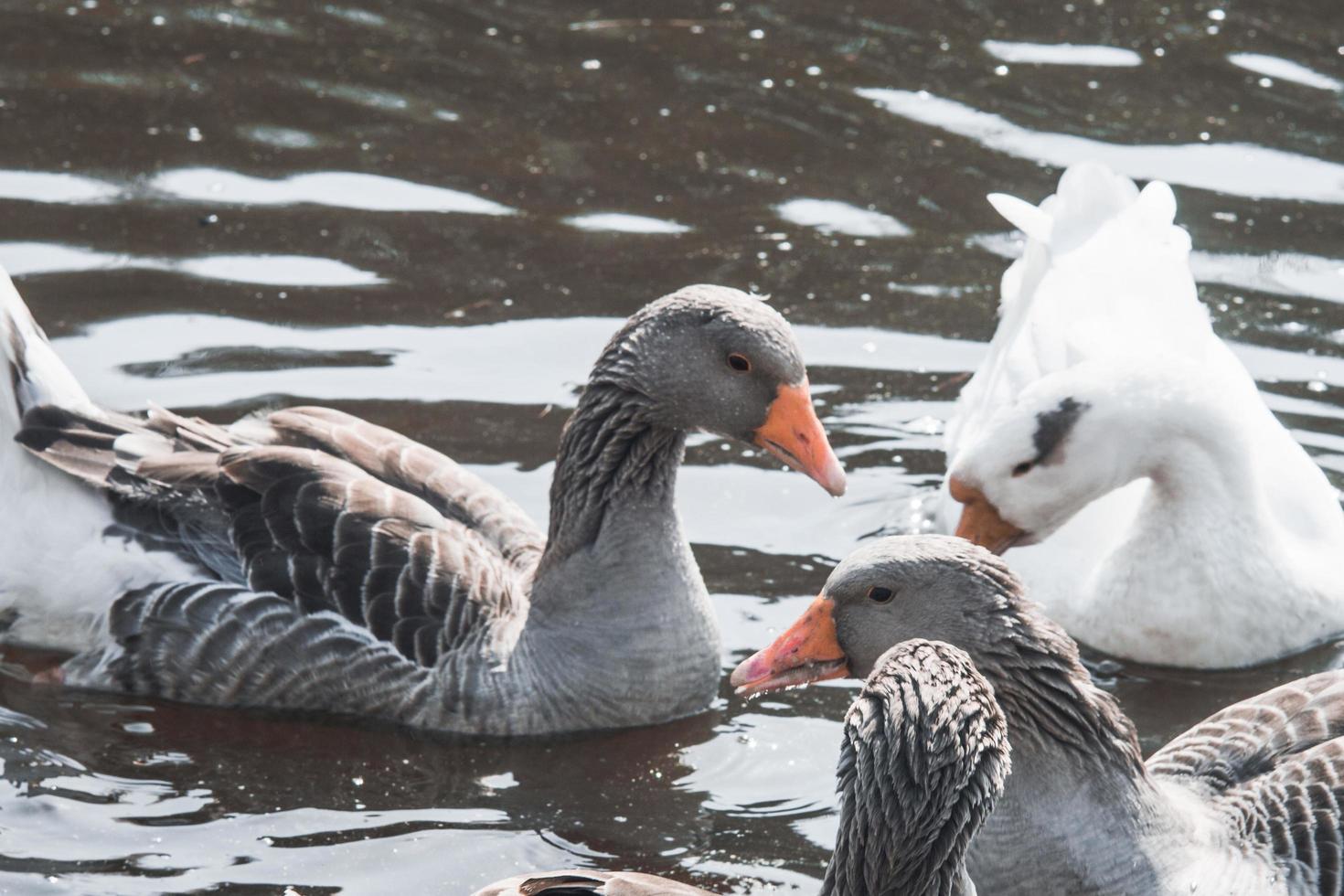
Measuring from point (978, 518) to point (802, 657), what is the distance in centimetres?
199

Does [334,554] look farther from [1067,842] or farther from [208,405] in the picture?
[1067,842]

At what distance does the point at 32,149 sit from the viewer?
11258 mm

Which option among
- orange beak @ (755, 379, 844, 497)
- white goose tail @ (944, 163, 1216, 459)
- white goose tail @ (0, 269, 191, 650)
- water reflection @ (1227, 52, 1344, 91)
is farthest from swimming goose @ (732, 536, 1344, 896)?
water reflection @ (1227, 52, 1344, 91)

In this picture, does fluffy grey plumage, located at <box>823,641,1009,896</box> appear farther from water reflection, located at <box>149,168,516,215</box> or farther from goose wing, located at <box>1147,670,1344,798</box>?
water reflection, located at <box>149,168,516,215</box>

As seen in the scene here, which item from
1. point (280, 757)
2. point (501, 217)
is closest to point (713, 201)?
point (501, 217)

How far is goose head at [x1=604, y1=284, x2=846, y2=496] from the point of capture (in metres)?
7.05

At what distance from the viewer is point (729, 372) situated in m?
7.08

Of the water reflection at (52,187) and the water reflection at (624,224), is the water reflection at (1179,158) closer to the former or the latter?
the water reflection at (624,224)

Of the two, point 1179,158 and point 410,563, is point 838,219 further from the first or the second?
point 410,563

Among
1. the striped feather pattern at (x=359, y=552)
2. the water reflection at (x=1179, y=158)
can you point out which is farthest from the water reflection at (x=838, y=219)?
the striped feather pattern at (x=359, y=552)

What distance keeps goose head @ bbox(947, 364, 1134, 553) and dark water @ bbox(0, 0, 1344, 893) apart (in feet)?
2.54

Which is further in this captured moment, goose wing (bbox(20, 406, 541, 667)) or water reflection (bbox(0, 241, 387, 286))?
water reflection (bbox(0, 241, 387, 286))

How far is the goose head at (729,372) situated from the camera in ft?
23.1

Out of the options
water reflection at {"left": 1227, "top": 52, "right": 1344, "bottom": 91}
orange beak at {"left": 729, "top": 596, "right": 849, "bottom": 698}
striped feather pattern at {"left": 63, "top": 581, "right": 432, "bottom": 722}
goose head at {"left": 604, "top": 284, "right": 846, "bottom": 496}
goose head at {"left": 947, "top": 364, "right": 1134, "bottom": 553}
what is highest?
water reflection at {"left": 1227, "top": 52, "right": 1344, "bottom": 91}
